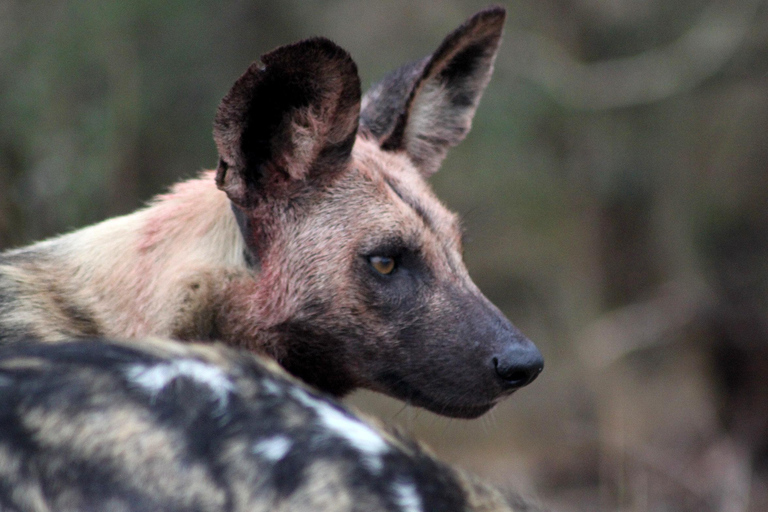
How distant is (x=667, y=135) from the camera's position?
864cm

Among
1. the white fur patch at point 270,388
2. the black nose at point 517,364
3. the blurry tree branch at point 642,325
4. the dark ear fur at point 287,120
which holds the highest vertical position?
the dark ear fur at point 287,120

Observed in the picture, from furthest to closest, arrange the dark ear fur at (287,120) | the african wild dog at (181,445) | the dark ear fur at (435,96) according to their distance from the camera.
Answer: the dark ear fur at (435,96) < the dark ear fur at (287,120) < the african wild dog at (181,445)

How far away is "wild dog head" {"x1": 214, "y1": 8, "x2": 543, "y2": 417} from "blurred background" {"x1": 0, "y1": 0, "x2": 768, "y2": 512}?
3.33m

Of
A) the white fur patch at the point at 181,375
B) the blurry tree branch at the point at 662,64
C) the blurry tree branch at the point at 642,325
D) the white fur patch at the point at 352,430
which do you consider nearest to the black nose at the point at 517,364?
the white fur patch at the point at 352,430

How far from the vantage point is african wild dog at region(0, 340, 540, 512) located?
181 cm

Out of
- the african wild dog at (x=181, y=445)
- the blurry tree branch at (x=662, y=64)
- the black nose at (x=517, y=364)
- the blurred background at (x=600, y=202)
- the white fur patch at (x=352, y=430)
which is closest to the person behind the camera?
the african wild dog at (x=181, y=445)

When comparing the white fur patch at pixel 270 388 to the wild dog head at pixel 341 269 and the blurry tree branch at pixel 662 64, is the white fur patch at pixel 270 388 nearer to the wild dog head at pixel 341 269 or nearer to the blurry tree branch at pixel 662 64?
the wild dog head at pixel 341 269

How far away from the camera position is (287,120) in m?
3.26

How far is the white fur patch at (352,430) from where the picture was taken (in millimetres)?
1950

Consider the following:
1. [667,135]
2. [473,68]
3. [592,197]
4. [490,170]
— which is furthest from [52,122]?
[667,135]

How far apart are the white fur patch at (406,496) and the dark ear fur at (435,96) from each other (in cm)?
219

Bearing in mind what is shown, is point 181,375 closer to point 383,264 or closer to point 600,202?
point 383,264

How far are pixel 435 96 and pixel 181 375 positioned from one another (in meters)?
2.28

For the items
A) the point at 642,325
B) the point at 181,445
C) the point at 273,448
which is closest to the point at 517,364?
the point at 273,448
